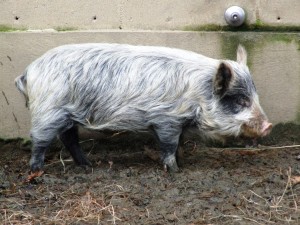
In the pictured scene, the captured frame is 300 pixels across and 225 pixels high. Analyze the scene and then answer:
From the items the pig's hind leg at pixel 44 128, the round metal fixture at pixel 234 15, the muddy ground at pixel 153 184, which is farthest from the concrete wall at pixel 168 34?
the pig's hind leg at pixel 44 128

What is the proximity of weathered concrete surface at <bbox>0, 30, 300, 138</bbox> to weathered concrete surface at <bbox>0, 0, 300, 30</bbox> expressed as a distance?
0.11m

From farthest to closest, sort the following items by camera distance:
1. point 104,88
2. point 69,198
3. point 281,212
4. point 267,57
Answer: point 267,57, point 104,88, point 69,198, point 281,212

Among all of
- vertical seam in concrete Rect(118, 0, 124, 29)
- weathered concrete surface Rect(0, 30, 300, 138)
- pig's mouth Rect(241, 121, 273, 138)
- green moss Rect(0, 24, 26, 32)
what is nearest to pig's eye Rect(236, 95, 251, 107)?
pig's mouth Rect(241, 121, 273, 138)

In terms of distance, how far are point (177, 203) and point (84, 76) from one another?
1455 millimetres

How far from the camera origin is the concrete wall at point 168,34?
6.71 meters

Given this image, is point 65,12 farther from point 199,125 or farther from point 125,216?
point 125,216

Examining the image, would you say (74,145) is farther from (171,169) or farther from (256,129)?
(256,129)

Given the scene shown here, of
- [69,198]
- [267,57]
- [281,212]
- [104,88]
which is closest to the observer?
[281,212]

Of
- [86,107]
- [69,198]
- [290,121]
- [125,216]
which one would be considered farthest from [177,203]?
[290,121]

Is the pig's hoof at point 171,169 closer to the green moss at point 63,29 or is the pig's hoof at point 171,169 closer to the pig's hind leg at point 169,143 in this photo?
the pig's hind leg at point 169,143

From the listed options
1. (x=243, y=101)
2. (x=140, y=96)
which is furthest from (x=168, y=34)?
(x=243, y=101)

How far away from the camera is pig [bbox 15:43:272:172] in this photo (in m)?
6.06

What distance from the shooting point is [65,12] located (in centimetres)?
684

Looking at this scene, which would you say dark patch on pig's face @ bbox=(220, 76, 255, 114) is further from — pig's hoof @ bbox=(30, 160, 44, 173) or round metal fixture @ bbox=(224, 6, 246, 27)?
pig's hoof @ bbox=(30, 160, 44, 173)
